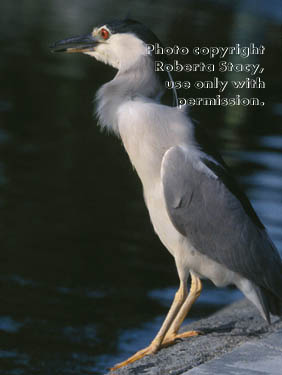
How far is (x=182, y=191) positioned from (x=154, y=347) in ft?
3.00

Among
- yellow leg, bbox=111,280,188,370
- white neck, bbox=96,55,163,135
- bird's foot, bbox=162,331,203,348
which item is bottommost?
bird's foot, bbox=162,331,203,348

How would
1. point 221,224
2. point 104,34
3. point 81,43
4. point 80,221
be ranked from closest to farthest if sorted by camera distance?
point 221,224 < point 104,34 < point 81,43 < point 80,221

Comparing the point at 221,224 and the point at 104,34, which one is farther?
the point at 104,34

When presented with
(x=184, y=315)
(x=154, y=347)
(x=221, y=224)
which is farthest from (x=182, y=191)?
(x=154, y=347)

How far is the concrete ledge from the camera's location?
4.59 m

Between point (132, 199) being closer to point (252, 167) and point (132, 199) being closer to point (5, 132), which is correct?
point (252, 167)

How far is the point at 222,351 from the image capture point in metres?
4.97

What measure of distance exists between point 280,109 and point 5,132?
6.66 metres

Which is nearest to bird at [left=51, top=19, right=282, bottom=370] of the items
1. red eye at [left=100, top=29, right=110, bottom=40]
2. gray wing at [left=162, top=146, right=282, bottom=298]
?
gray wing at [left=162, top=146, right=282, bottom=298]

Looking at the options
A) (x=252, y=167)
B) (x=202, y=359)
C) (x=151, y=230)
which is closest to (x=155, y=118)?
(x=202, y=359)

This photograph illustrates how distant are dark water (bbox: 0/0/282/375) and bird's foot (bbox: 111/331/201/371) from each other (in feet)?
3.91

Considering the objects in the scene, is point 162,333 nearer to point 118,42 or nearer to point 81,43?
point 118,42

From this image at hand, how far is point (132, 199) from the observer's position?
34.7 feet

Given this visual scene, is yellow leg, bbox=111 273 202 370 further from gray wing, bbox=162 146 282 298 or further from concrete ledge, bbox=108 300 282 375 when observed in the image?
gray wing, bbox=162 146 282 298
